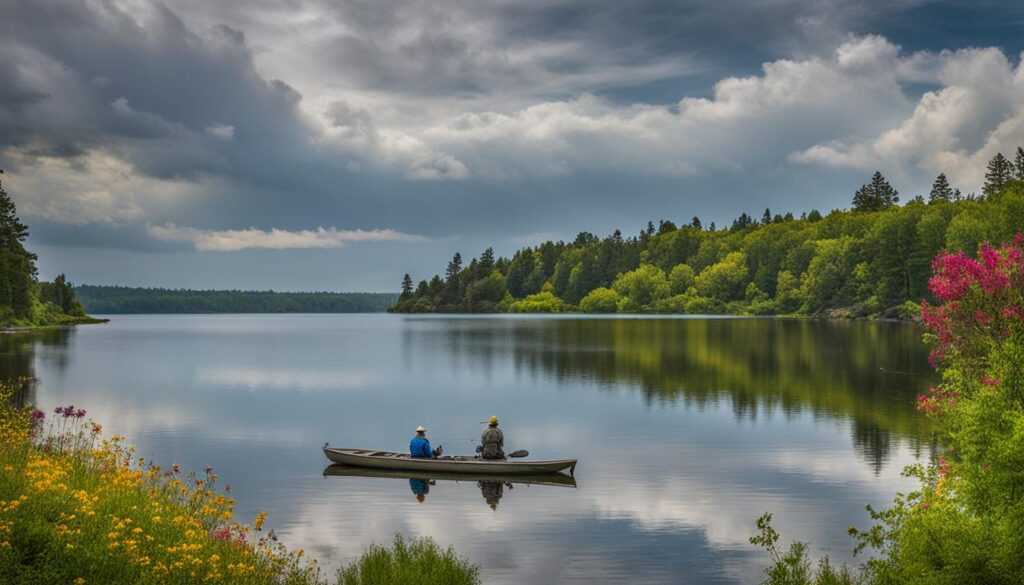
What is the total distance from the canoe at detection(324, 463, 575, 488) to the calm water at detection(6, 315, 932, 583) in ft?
2.30

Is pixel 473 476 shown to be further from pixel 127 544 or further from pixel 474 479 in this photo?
pixel 127 544

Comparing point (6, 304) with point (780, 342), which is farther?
point (6, 304)

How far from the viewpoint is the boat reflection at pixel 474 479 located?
2962 centimetres

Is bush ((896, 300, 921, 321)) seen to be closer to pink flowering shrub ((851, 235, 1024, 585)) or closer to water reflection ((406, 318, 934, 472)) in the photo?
water reflection ((406, 318, 934, 472))

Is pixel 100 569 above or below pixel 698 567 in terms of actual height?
above

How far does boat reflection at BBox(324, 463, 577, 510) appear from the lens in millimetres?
29625

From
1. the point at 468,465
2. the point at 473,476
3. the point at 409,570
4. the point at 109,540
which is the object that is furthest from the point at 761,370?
the point at 109,540

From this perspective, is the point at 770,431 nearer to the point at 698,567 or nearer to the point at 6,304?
the point at 698,567

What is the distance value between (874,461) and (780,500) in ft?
27.8

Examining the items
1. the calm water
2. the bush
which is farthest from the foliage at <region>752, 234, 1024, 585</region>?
the bush

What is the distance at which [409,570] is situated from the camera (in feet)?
57.3

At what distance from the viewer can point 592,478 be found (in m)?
31.9

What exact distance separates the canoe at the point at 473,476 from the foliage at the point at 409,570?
1152 centimetres

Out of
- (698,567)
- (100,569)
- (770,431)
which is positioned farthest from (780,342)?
(100,569)
